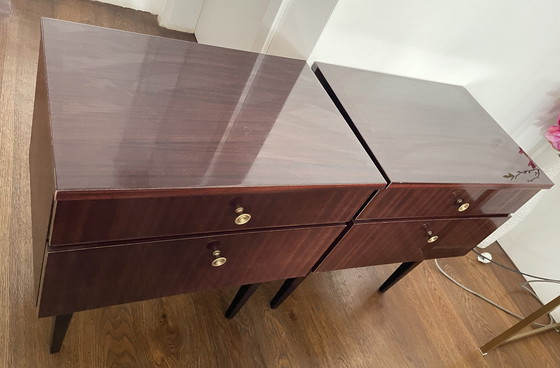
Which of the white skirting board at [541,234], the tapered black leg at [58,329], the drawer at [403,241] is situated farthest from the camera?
the white skirting board at [541,234]

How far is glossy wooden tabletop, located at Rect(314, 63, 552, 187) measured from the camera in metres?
1.03

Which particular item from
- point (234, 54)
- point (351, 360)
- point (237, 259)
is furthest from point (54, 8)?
point (351, 360)

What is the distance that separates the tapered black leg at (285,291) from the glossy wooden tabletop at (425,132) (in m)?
0.41

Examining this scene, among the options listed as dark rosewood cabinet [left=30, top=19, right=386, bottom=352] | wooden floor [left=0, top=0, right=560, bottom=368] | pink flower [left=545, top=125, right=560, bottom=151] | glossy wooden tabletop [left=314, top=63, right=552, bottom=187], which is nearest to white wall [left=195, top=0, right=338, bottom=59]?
glossy wooden tabletop [left=314, top=63, right=552, bottom=187]

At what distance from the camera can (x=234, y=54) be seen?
1.02 m

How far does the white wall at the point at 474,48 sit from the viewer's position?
1193 millimetres

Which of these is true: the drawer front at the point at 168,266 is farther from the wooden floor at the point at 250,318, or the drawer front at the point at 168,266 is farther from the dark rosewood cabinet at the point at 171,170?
the wooden floor at the point at 250,318

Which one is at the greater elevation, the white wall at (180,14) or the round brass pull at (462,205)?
the round brass pull at (462,205)

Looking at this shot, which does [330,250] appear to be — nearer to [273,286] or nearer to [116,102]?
Answer: [273,286]

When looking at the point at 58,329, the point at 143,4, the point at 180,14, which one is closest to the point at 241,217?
the point at 58,329

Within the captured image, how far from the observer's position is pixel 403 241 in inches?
46.6

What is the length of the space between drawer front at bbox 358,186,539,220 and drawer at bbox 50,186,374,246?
0.06m

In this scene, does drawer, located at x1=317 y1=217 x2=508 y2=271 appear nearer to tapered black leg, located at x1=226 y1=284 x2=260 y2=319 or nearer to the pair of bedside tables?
the pair of bedside tables

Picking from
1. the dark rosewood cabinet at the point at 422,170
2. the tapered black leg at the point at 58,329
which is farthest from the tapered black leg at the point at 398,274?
the tapered black leg at the point at 58,329
